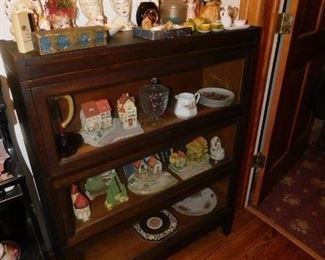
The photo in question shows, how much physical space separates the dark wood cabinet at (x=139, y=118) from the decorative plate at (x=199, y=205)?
0.04 m

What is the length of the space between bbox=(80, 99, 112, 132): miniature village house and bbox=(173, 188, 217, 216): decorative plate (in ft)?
2.47

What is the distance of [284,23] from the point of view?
1315 millimetres

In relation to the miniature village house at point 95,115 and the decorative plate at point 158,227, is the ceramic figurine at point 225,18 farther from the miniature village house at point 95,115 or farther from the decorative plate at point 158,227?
the decorative plate at point 158,227

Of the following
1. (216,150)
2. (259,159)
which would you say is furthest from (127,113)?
(259,159)

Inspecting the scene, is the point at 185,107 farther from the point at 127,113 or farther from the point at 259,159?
the point at 259,159

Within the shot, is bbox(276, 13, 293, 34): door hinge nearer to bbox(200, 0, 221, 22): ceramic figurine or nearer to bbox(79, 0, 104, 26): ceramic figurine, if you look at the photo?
bbox(200, 0, 221, 22): ceramic figurine

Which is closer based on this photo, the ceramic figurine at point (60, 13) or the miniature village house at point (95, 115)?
the ceramic figurine at point (60, 13)

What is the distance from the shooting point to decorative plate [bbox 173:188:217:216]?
1.56 m

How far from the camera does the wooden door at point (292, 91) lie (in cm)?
142

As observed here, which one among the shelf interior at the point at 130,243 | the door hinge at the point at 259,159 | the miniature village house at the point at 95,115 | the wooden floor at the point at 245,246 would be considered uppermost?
the miniature village house at the point at 95,115

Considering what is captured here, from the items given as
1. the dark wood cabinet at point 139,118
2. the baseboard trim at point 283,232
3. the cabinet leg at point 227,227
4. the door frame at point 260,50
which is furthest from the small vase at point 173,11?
the baseboard trim at point 283,232

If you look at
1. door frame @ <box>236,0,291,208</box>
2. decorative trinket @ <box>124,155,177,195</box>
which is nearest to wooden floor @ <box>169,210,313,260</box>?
door frame @ <box>236,0,291,208</box>

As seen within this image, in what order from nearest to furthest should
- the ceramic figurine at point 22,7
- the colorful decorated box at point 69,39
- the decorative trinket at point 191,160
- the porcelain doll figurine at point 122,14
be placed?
the colorful decorated box at point 69,39 → the ceramic figurine at point 22,7 → the porcelain doll figurine at point 122,14 → the decorative trinket at point 191,160

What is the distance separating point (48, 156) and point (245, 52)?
845 millimetres
